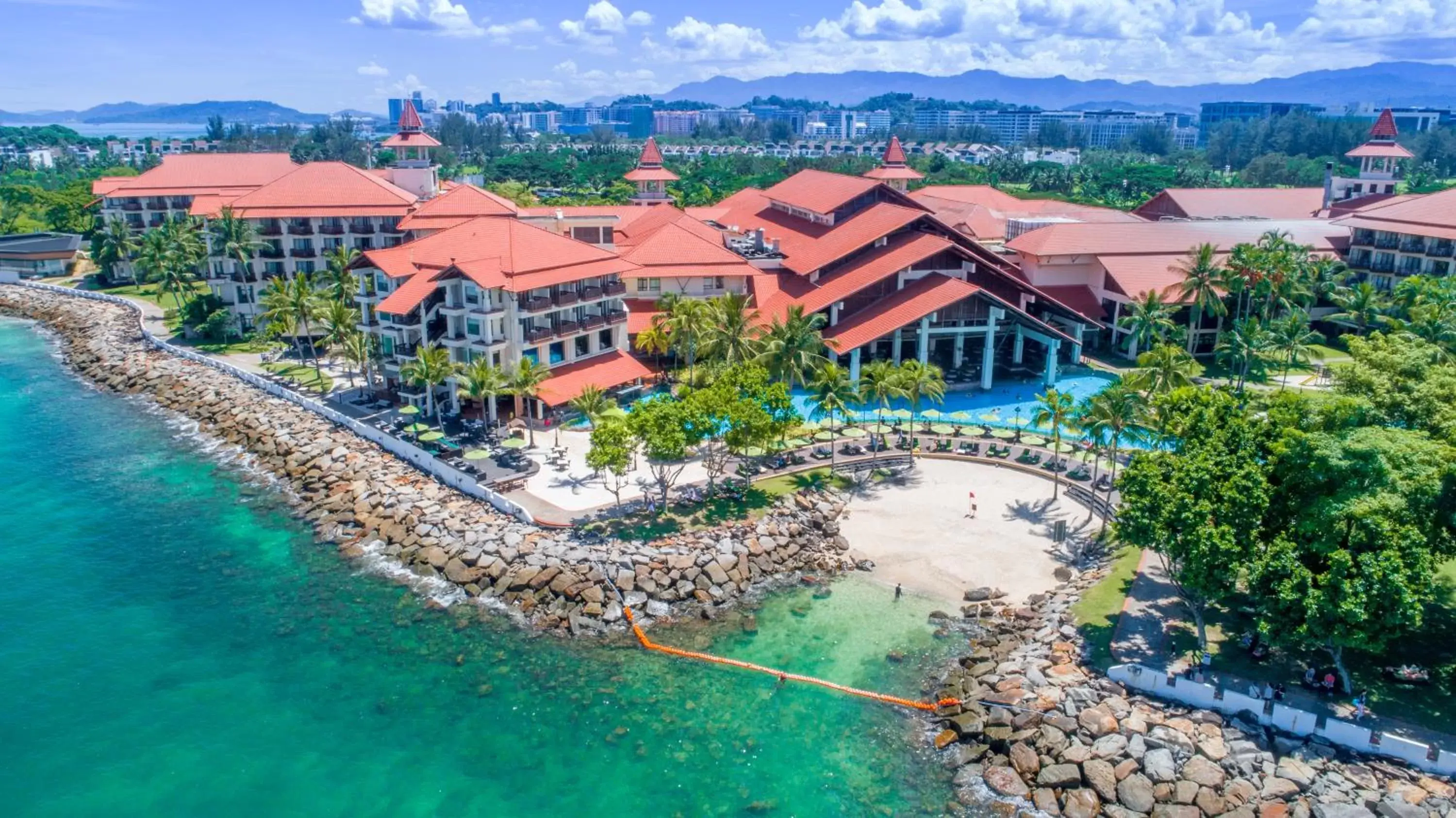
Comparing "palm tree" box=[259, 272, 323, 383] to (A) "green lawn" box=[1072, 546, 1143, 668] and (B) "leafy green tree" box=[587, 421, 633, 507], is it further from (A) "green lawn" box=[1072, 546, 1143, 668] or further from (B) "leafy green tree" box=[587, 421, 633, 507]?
(A) "green lawn" box=[1072, 546, 1143, 668]

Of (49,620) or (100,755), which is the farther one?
(49,620)

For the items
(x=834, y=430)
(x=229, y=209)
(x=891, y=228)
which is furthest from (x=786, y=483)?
(x=229, y=209)

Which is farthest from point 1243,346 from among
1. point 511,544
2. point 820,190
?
point 511,544

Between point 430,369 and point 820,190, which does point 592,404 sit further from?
point 820,190

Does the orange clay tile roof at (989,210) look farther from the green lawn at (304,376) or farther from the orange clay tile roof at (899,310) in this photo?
the green lawn at (304,376)

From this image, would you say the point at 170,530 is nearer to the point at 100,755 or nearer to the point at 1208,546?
the point at 100,755

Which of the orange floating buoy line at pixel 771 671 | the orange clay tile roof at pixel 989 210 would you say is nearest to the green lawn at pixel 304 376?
the orange floating buoy line at pixel 771 671
